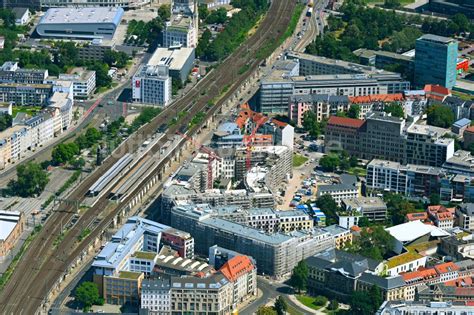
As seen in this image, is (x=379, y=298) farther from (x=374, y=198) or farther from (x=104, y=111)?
(x=104, y=111)

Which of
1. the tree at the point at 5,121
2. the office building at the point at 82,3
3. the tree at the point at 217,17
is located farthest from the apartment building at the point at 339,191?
the office building at the point at 82,3

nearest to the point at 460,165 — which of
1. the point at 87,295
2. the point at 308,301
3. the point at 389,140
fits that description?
the point at 389,140

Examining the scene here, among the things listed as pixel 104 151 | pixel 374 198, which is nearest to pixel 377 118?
pixel 374 198

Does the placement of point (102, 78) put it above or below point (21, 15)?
below

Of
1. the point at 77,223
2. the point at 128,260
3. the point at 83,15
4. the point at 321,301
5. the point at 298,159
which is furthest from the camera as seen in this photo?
the point at 83,15

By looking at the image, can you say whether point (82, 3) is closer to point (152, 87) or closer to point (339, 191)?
point (152, 87)

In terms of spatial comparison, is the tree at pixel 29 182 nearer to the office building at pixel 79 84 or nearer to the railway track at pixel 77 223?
the railway track at pixel 77 223

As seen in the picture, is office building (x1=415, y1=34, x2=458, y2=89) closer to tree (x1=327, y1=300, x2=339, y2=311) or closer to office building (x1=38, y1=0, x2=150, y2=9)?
office building (x1=38, y1=0, x2=150, y2=9)
